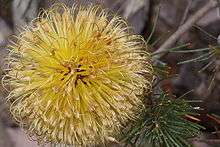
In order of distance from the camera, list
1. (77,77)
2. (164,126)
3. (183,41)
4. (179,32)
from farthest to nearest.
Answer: (183,41), (179,32), (164,126), (77,77)

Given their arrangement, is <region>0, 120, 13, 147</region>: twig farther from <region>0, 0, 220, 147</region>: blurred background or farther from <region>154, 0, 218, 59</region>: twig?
<region>154, 0, 218, 59</region>: twig

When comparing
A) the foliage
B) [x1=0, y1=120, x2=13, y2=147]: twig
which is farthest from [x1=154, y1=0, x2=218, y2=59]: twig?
[x1=0, y1=120, x2=13, y2=147]: twig

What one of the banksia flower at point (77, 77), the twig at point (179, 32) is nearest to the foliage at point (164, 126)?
the banksia flower at point (77, 77)

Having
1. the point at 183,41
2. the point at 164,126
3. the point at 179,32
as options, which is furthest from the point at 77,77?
the point at 183,41

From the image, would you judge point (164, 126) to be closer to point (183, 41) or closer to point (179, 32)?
point (179, 32)

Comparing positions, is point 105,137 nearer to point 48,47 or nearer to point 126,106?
point 126,106

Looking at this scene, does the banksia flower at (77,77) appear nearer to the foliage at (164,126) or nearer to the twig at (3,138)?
the foliage at (164,126)

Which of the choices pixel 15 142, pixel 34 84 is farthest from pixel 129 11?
pixel 34 84

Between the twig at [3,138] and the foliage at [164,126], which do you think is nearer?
the foliage at [164,126]
